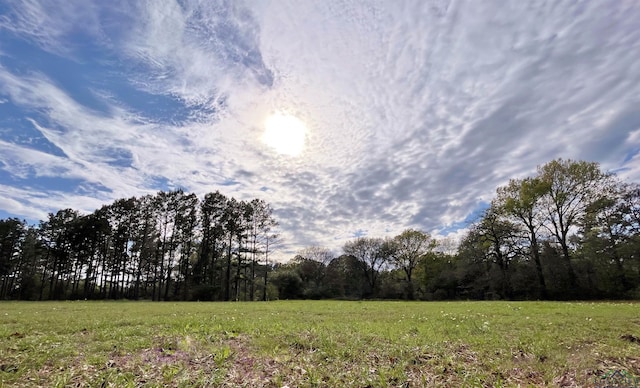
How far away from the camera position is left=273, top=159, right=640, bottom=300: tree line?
32.1 metres

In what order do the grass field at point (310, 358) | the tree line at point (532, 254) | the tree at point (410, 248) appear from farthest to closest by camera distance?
1. the tree at point (410, 248)
2. the tree line at point (532, 254)
3. the grass field at point (310, 358)

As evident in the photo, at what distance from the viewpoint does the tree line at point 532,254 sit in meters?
32.1

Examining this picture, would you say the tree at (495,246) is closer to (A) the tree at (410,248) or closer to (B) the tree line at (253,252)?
(B) the tree line at (253,252)

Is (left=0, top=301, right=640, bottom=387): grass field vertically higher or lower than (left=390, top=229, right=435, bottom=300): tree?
lower

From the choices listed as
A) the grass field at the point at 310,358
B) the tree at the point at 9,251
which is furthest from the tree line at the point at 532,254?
the tree at the point at 9,251

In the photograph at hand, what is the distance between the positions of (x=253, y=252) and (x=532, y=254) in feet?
121

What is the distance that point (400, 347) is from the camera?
6535 millimetres

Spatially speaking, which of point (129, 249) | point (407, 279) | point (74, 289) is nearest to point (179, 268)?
point (129, 249)

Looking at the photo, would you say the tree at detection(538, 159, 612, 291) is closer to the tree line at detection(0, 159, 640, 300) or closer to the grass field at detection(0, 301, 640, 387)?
the tree line at detection(0, 159, 640, 300)

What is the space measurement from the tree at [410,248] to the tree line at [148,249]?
28.2 m

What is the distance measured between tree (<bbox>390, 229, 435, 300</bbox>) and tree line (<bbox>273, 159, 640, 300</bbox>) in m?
0.19

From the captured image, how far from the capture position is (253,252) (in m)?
46.9

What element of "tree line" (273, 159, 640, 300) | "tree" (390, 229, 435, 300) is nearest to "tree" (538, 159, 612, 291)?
"tree line" (273, 159, 640, 300)

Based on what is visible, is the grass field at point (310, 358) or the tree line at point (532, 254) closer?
the grass field at point (310, 358)
